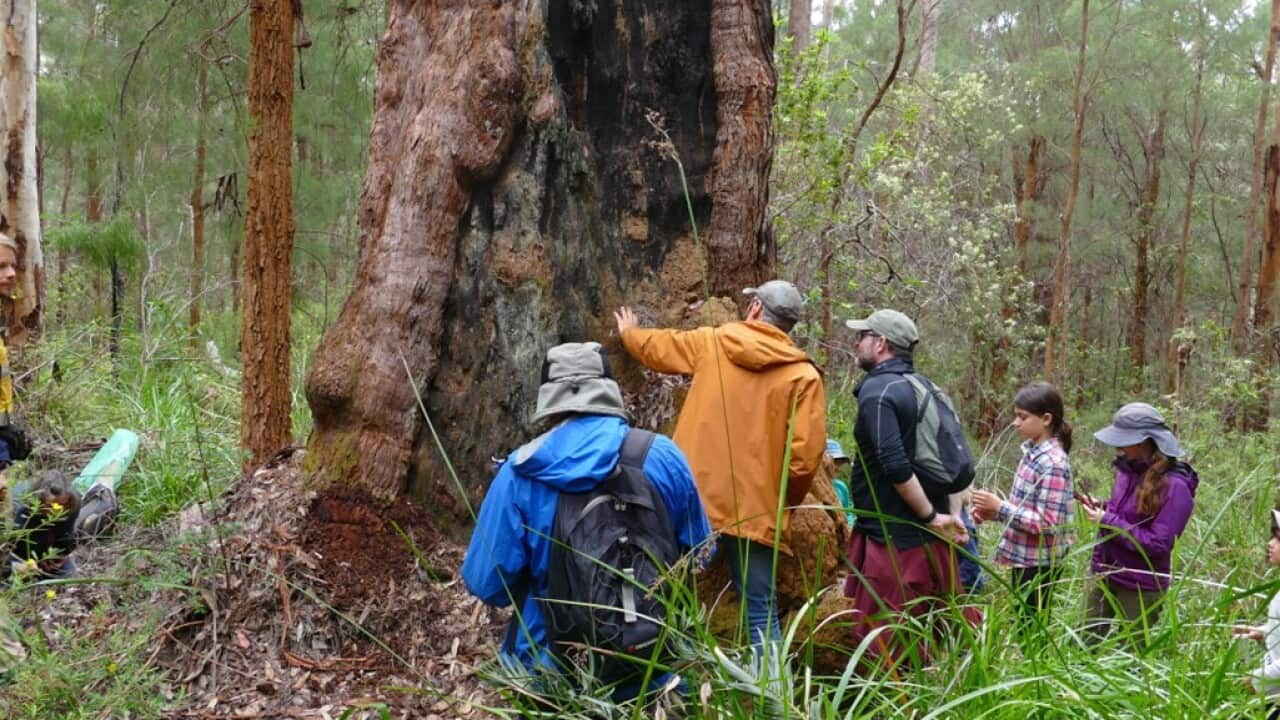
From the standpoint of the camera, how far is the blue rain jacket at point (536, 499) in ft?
9.67

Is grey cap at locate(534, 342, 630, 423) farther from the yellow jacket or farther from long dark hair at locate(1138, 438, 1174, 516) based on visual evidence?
the yellow jacket

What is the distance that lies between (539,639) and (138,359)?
789cm

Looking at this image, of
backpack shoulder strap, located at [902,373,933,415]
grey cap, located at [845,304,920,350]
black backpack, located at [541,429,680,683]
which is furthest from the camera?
grey cap, located at [845,304,920,350]

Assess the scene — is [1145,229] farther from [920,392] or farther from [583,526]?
[583,526]

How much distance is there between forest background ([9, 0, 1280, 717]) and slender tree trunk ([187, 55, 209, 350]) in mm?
74

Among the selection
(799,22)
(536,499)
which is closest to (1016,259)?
(799,22)

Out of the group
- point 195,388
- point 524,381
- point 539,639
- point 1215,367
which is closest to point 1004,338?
point 1215,367

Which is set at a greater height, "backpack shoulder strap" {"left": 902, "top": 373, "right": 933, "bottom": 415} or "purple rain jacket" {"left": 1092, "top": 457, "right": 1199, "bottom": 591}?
"backpack shoulder strap" {"left": 902, "top": 373, "right": 933, "bottom": 415}

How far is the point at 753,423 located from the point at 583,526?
60.9 inches

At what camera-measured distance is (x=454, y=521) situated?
5020mm

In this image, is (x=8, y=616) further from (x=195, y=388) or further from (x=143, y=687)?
(x=195, y=388)

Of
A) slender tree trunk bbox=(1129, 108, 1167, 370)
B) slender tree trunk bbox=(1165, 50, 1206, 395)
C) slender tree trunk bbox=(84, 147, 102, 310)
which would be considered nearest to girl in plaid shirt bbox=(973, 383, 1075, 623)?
slender tree trunk bbox=(84, 147, 102, 310)

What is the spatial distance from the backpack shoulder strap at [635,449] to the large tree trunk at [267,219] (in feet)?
12.5

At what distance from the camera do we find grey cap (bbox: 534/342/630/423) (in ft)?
10.0
